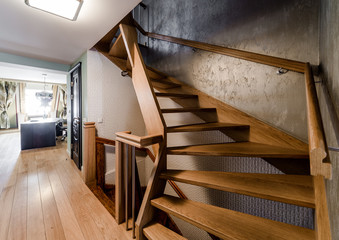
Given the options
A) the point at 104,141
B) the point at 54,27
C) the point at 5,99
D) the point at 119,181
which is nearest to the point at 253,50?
the point at 119,181

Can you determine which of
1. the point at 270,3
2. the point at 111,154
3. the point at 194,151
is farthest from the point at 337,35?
the point at 111,154

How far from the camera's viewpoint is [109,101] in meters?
2.90

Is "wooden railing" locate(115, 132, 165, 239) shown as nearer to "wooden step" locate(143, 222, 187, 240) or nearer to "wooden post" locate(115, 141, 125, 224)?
"wooden post" locate(115, 141, 125, 224)

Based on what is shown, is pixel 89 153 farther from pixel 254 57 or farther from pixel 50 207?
pixel 254 57

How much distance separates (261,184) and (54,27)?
2.79 meters

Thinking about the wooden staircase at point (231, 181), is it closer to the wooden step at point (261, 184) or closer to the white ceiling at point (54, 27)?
the wooden step at point (261, 184)

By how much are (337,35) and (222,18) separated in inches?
62.9

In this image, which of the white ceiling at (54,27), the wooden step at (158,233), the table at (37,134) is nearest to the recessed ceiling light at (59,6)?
the white ceiling at (54,27)

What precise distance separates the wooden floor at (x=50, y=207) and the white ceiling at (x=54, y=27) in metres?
2.26

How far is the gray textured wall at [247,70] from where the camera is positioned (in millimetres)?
1370

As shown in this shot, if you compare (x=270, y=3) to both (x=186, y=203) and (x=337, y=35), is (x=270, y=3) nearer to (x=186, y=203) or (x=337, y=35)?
(x=337, y=35)

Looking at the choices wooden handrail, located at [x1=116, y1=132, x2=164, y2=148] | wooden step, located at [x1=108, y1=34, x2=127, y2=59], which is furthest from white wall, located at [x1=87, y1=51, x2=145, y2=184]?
wooden handrail, located at [x1=116, y1=132, x2=164, y2=148]

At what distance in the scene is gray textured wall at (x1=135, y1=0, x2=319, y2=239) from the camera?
1.37 meters

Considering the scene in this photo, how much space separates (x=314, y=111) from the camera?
23.0 inches
